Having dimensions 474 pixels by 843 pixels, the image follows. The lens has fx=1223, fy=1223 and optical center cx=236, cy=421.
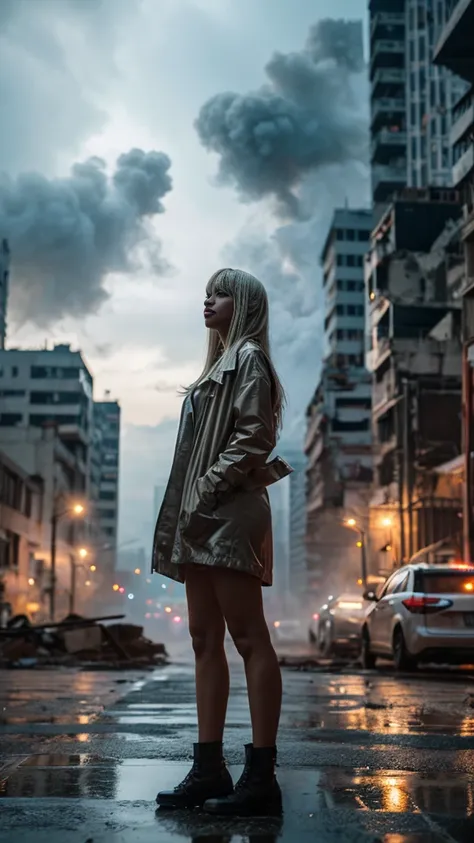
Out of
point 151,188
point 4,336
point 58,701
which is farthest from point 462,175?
point 4,336

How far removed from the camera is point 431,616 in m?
16.7

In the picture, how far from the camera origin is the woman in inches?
176

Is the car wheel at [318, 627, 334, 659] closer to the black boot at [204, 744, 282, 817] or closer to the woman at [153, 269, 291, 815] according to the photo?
the woman at [153, 269, 291, 815]

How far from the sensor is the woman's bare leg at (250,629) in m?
4.54

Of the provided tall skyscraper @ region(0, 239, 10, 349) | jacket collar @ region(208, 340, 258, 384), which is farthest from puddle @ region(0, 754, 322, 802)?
tall skyscraper @ region(0, 239, 10, 349)

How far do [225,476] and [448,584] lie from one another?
13.0 metres

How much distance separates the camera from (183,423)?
497 cm

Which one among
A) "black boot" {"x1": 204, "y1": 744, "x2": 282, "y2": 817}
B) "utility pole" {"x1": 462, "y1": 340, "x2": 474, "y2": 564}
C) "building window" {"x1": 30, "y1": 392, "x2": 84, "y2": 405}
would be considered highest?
"building window" {"x1": 30, "y1": 392, "x2": 84, "y2": 405}

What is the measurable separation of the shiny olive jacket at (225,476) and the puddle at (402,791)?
2.83ft

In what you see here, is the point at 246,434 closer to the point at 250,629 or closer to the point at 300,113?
the point at 250,629

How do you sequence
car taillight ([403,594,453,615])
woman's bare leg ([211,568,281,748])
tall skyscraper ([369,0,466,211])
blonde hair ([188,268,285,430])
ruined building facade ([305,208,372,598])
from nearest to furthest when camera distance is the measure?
woman's bare leg ([211,568,281,748]) < blonde hair ([188,268,285,430]) < car taillight ([403,594,453,615]) < ruined building facade ([305,208,372,598]) < tall skyscraper ([369,0,466,211])

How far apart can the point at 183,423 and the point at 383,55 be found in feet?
423

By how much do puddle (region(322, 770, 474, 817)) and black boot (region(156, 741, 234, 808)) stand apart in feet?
1.35

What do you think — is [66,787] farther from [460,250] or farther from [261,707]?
[460,250]
